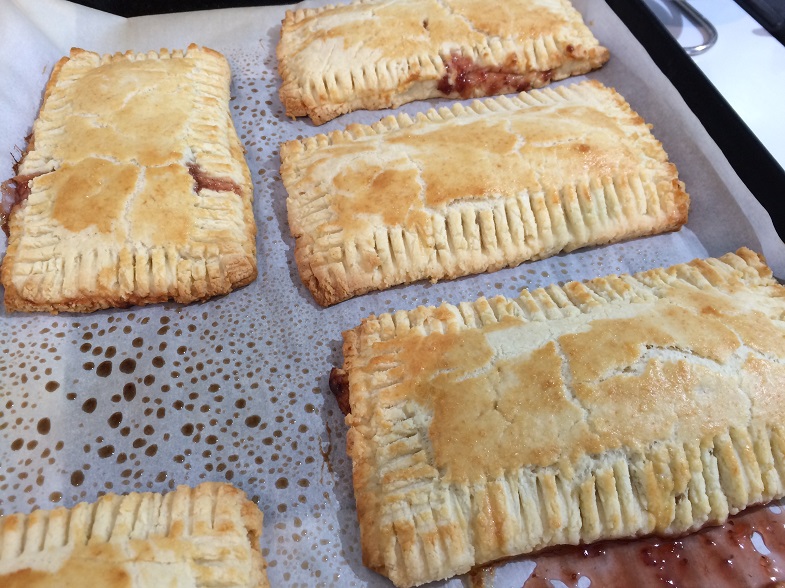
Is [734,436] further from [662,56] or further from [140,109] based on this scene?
[140,109]

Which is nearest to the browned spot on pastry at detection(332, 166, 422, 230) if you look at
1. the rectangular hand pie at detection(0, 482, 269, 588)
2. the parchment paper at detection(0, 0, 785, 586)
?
the parchment paper at detection(0, 0, 785, 586)

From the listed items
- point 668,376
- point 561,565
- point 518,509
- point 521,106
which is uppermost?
point 521,106

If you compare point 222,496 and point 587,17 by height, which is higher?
point 587,17

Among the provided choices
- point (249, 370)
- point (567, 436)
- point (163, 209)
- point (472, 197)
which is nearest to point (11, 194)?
point (163, 209)

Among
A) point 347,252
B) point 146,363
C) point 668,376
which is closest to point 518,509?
point 668,376

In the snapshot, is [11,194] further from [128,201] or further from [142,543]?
[142,543]

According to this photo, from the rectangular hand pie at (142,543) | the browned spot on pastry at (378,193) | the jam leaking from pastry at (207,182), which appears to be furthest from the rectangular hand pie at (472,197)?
the rectangular hand pie at (142,543)
